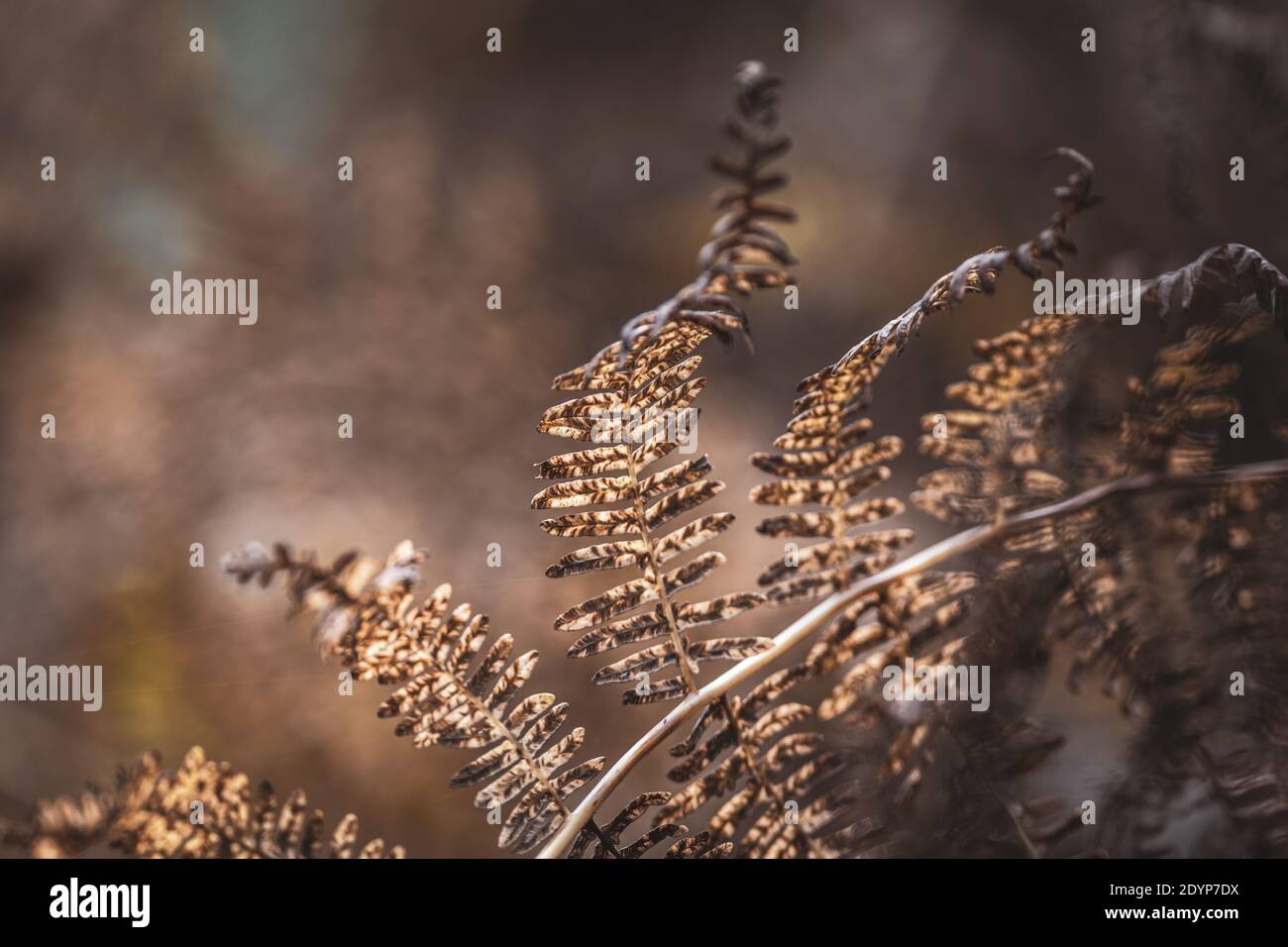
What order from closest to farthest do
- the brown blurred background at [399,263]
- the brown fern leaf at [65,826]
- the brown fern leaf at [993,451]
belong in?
the brown fern leaf at [65,826]
the brown fern leaf at [993,451]
the brown blurred background at [399,263]

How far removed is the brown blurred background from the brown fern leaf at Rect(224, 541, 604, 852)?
46 centimetres

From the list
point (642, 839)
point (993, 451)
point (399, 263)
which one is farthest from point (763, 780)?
point (399, 263)

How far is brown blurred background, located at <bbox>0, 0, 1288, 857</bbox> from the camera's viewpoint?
82cm

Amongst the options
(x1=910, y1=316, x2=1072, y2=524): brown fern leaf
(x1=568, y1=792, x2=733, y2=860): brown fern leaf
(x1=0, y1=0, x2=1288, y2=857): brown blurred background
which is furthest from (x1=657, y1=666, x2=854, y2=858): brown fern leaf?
(x1=0, y1=0, x2=1288, y2=857): brown blurred background

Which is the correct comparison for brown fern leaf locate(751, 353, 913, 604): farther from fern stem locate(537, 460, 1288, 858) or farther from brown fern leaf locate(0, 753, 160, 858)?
brown fern leaf locate(0, 753, 160, 858)

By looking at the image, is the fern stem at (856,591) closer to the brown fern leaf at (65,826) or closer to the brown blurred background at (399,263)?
the brown fern leaf at (65,826)

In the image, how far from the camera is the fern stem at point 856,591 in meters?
0.32

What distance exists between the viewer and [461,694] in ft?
1.09

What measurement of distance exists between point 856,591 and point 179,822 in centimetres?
31

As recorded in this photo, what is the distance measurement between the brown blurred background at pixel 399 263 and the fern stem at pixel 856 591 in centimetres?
42

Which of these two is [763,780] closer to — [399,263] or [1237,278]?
[1237,278]

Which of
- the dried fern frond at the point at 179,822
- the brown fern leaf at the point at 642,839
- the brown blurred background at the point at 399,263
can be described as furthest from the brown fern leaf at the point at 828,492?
the brown blurred background at the point at 399,263
